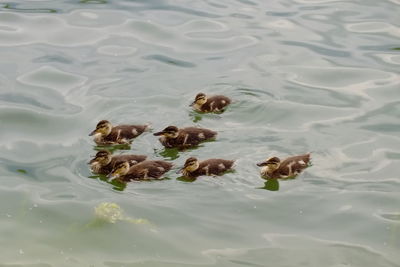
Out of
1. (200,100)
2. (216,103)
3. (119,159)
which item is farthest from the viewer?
(216,103)

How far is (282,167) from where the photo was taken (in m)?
5.71

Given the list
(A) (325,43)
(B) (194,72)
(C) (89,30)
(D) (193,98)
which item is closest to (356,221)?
(D) (193,98)

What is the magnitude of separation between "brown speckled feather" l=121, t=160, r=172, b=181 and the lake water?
8cm

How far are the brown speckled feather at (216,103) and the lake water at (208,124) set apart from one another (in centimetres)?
8

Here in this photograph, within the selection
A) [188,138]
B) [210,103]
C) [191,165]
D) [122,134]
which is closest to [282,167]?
[191,165]

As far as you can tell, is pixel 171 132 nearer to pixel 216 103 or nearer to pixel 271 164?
pixel 216 103

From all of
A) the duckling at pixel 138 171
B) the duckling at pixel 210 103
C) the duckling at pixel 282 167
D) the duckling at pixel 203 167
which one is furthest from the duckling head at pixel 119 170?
the duckling at pixel 210 103

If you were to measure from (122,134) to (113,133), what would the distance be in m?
0.09

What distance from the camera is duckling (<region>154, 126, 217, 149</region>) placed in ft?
20.2

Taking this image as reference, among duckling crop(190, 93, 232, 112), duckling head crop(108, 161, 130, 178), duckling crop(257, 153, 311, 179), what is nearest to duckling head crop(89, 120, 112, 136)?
duckling head crop(108, 161, 130, 178)

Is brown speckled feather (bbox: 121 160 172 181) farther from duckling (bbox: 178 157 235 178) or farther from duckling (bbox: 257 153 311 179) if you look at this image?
duckling (bbox: 257 153 311 179)

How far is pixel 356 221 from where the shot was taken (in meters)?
5.23

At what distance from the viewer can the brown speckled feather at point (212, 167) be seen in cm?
570

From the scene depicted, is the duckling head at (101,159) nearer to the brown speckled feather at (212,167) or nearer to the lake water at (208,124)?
the lake water at (208,124)
